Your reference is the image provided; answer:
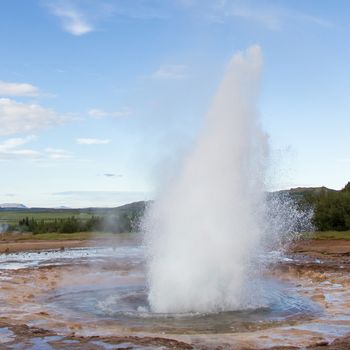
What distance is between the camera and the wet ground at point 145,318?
10852 millimetres

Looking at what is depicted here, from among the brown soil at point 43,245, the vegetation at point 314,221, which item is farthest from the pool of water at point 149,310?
the brown soil at point 43,245

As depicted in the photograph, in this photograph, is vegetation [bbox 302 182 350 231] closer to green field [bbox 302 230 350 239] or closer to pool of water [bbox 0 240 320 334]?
green field [bbox 302 230 350 239]

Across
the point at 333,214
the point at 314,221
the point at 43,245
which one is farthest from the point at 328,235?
the point at 43,245

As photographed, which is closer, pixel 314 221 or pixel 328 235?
pixel 328 235

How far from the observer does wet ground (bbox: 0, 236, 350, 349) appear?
10852 mm

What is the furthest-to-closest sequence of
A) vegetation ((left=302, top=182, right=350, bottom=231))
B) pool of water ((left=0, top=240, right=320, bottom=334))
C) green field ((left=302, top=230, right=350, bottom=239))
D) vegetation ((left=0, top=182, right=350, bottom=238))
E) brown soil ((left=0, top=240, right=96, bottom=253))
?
vegetation ((left=0, top=182, right=350, bottom=238))
vegetation ((left=302, top=182, right=350, bottom=231))
brown soil ((left=0, top=240, right=96, bottom=253))
green field ((left=302, top=230, right=350, bottom=239))
pool of water ((left=0, top=240, right=320, bottom=334))

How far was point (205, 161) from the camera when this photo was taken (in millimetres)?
16203

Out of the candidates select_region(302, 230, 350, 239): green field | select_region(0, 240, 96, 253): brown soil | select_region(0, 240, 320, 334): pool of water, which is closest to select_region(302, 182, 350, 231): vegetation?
select_region(302, 230, 350, 239): green field

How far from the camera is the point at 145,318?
1384cm

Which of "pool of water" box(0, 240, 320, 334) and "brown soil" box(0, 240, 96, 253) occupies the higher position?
"brown soil" box(0, 240, 96, 253)

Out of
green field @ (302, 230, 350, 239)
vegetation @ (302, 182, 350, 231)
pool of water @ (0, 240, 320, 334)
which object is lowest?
pool of water @ (0, 240, 320, 334)

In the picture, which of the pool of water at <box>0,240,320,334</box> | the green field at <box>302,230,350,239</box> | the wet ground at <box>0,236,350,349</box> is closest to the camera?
the wet ground at <box>0,236,350,349</box>

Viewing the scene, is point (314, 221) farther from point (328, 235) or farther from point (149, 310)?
point (149, 310)

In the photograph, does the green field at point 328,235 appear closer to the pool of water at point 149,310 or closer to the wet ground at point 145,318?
the wet ground at point 145,318
